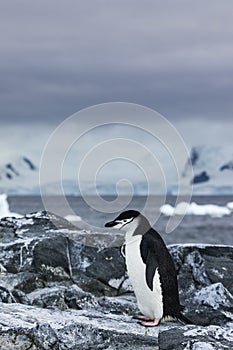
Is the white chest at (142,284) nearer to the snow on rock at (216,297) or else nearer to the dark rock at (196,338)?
the snow on rock at (216,297)

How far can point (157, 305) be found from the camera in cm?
879

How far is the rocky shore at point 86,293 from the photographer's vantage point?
25.2 feet

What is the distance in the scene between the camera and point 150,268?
8.77 m

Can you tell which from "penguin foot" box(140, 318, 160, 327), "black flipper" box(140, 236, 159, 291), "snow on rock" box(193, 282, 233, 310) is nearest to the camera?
"penguin foot" box(140, 318, 160, 327)

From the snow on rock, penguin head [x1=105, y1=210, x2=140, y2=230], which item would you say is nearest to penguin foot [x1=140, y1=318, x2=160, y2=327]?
penguin head [x1=105, y1=210, x2=140, y2=230]

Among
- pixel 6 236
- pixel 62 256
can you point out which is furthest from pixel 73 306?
pixel 6 236

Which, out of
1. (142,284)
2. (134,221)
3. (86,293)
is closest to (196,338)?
(142,284)

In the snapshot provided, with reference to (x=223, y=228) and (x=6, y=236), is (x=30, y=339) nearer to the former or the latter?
(x=6, y=236)

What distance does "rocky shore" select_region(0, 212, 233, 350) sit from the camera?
767 cm

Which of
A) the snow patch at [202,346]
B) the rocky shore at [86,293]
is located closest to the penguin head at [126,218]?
the rocky shore at [86,293]

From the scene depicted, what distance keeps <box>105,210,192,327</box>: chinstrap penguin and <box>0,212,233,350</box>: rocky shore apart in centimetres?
18

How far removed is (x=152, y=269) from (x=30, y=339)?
1.64m

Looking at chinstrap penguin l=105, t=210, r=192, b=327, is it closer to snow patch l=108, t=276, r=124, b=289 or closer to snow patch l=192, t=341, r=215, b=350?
snow patch l=192, t=341, r=215, b=350

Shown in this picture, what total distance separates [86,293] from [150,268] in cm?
135
